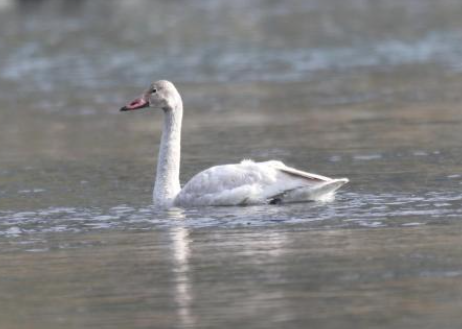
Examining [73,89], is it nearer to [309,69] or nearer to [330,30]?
[309,69]

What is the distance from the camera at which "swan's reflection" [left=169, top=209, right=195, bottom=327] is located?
10297mm

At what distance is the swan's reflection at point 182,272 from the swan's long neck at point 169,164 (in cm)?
83

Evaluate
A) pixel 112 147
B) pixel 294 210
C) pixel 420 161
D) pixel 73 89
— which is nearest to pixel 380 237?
pixel 294 210

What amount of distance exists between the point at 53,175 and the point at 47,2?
48.9 metres

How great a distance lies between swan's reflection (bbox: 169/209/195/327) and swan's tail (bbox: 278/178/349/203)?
3.54 feet

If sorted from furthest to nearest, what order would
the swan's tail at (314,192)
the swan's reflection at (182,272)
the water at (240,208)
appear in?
the swan's tail at (314,192)
the water at (240,208)
the swan's reflection at (182,272)

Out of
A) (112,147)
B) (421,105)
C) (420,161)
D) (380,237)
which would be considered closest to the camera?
(380,237)

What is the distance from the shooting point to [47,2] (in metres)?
66.9

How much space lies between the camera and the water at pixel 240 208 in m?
10.6

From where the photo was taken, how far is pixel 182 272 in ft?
38.9

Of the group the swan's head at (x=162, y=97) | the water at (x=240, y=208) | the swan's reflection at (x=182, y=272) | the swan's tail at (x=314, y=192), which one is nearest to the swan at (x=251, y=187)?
the swan's tail at (x=314, y=192)

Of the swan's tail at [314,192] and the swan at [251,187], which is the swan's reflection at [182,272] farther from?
the swan's tail at [314,192]

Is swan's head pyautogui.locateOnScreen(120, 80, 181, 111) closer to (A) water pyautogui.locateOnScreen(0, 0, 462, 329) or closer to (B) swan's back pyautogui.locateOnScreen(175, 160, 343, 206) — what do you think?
(A) water pyautogui.locateOnScreen(0, 0, 462, 329)

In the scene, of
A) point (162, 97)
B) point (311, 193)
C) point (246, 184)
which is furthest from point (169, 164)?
point (311, 193)
